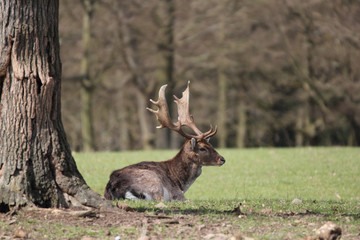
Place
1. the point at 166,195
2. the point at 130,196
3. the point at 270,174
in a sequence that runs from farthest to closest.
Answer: the point at 270,174 < the point at 166,195 < the point at 130,196

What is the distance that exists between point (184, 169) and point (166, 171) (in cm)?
39

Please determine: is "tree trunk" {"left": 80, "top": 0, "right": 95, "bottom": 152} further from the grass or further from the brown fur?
the brown fur

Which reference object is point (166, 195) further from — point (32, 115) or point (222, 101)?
point (222, 101)

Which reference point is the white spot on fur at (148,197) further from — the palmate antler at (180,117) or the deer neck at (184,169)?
the palmate antler at (180,117)

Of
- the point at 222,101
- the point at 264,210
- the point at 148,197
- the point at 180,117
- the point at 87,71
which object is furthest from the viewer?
the point at 222,101

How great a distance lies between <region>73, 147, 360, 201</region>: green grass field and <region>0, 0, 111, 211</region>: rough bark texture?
5247 millimetres

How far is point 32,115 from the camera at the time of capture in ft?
22.9

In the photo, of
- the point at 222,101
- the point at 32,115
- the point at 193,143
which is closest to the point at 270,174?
the point at 193,143

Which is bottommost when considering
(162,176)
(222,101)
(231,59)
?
(162,176)

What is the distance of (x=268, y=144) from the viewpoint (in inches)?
1220

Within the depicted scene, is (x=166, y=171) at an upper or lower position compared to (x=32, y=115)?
lower

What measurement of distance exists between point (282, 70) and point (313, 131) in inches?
129

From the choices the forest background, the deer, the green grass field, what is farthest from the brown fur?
the forest background

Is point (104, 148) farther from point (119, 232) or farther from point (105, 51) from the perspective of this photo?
point (119, 232)
